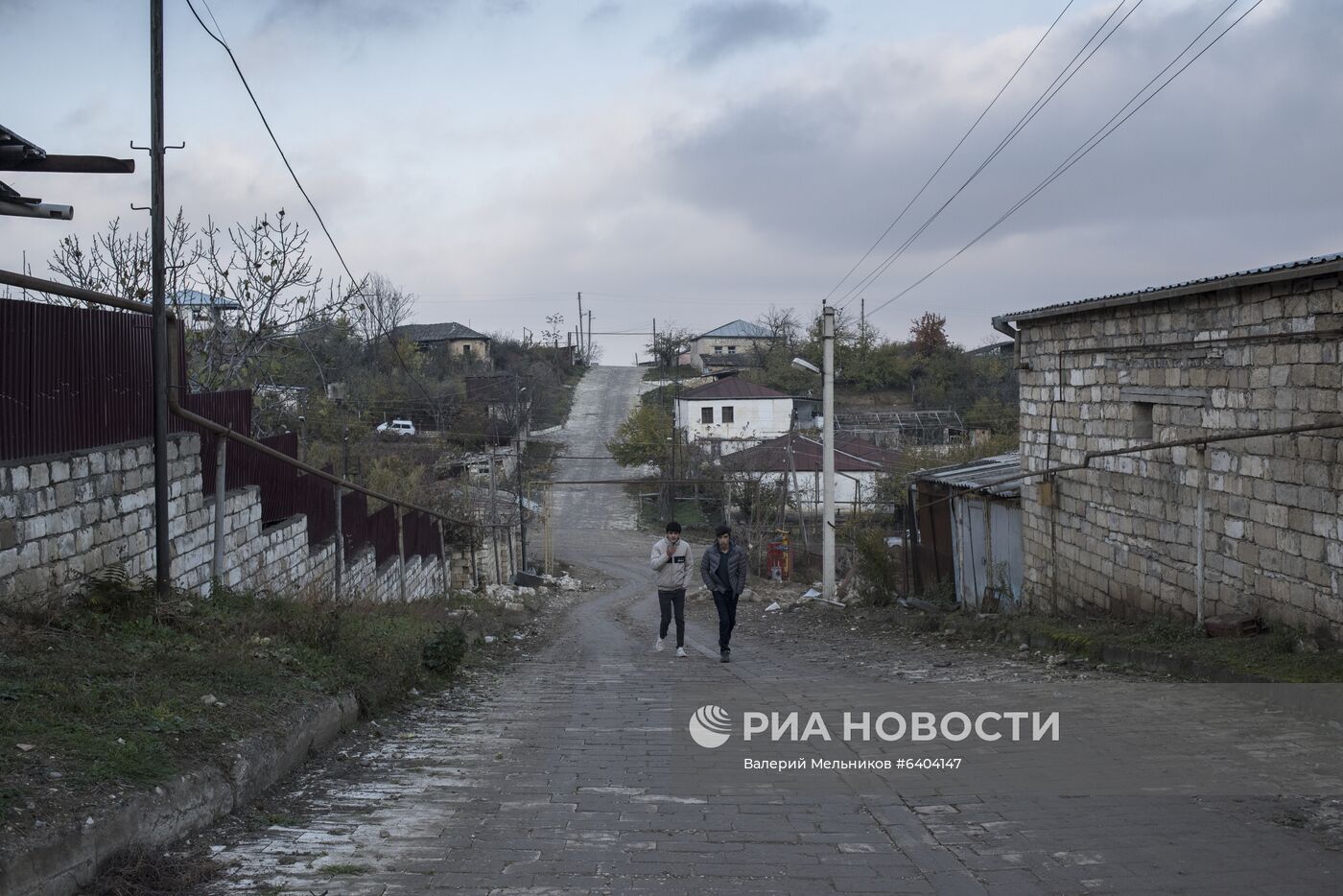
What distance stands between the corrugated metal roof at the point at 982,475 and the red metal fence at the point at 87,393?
10010mm

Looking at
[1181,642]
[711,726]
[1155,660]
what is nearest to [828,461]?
[1181,642]

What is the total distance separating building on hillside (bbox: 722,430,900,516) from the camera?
41.7 meters

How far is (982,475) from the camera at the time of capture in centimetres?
1709

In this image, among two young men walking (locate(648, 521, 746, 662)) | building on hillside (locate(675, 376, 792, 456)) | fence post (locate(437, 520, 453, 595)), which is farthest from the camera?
building on hillside (locate(675, 376, 792, 456))

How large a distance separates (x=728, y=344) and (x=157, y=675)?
8587 centimetres

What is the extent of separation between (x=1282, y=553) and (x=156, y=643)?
8402 mm

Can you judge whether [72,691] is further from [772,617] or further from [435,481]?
[435,481]

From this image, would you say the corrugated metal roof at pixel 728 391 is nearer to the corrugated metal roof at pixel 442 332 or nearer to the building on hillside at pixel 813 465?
the building on hillside at pixel 813 465

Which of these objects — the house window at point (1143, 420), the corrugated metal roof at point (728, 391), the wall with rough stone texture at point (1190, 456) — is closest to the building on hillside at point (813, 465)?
the corrugated metal roof at point (728, 391)

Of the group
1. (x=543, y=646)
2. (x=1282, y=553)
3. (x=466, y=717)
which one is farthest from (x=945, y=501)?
(x=466, y=717)

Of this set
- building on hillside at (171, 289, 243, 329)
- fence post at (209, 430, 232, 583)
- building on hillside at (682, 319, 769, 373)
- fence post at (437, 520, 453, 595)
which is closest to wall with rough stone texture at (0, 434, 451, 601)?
fence post at (209, 430, 232, 583)

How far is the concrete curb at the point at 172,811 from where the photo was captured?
3672 mm

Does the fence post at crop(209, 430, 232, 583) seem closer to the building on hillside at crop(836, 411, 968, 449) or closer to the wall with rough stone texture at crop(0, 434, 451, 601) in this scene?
the wall with rough stone texture at crop(0, 434, 451, 601)

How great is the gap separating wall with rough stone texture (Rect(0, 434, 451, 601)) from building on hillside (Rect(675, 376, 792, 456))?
1745 inches
